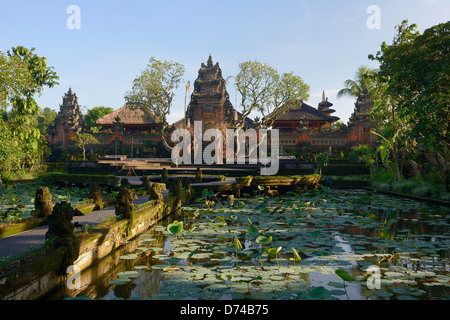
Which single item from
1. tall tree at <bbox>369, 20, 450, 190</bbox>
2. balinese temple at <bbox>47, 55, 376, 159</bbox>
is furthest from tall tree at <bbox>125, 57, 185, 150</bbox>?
tall tree at <bbox>369, 20, 450, 190</bbox>

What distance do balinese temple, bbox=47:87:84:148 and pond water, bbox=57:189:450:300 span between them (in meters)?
30.7

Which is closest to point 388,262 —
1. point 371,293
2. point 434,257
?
point 434,257

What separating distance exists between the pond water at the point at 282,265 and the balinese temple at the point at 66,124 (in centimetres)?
3071

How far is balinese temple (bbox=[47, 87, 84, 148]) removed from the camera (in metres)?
35.2

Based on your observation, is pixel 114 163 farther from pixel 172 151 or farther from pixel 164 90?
pixel 164 90

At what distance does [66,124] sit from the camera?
35.3 m

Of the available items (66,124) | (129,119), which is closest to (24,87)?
(66,124)

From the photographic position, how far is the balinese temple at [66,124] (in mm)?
35188

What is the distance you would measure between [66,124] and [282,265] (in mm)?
35903

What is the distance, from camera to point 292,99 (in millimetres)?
28578

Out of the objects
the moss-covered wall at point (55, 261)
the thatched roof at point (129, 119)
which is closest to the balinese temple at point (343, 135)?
the thatched roof at point (129, 119)

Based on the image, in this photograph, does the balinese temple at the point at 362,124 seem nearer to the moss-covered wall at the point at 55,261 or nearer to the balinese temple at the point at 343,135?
the balinese temple at the point at 343,135

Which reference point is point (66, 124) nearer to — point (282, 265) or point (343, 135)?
point (343, 135)

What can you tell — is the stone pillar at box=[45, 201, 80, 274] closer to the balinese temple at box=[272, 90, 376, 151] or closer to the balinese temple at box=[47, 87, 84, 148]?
the balinese temple at box=[272, 90, 376, 151]
